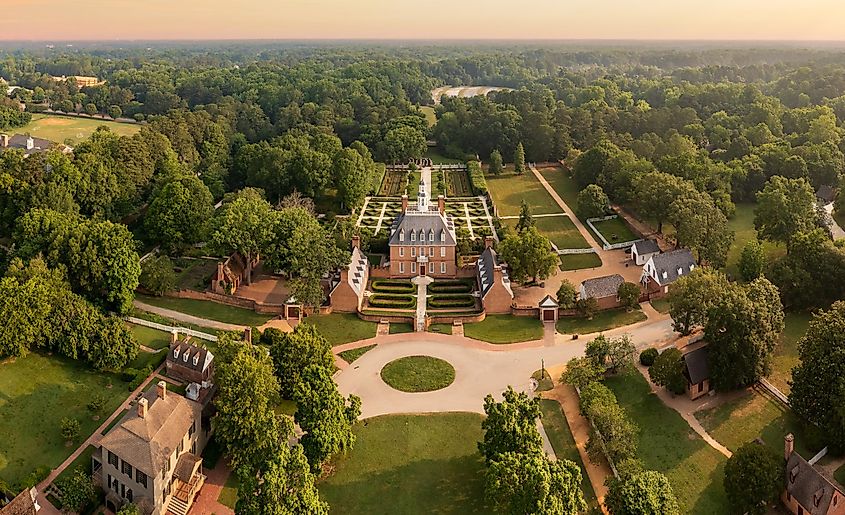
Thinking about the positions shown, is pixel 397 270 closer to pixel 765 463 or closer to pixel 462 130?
pixel 765 463

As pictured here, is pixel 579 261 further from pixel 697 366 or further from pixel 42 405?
pixel 42 405

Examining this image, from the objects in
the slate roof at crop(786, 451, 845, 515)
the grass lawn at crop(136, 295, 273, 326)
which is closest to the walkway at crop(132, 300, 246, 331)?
the grass lawn at crop(136, 295, 273, 326)

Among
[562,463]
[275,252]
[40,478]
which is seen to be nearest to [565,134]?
[275,252]

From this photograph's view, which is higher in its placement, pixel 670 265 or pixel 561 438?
pixel 670 265

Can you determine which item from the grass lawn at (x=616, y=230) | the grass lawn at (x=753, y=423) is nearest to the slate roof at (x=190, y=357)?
the grass lawn at (x=753, y=423)

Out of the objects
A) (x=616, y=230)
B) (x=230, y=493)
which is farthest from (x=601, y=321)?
(x=230, y=493)

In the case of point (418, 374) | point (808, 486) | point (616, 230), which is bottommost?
point (418, 374)

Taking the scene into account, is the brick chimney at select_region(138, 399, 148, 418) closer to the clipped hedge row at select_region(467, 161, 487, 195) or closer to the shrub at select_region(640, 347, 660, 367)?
Result: the shrub at select_region(640, 347, 660, 367)
